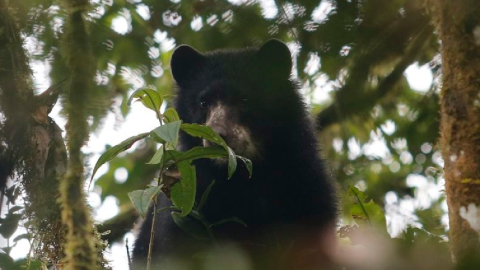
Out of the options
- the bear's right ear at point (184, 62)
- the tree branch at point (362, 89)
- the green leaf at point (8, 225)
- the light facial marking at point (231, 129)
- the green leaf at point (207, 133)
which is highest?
the bear's right ear at point (184, 62)

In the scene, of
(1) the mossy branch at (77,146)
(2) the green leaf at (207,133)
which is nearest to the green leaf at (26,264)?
(1) the mossy branch at (77,146)

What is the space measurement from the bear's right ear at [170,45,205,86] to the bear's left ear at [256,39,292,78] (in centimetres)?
49

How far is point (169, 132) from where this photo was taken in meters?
2.39

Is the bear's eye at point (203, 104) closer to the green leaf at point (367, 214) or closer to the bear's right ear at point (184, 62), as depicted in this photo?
the bear's right ear at point (184, 62)

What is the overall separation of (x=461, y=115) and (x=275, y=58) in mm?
2472

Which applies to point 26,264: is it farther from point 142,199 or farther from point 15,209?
point 142,199

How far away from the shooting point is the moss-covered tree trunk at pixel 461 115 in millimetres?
2672

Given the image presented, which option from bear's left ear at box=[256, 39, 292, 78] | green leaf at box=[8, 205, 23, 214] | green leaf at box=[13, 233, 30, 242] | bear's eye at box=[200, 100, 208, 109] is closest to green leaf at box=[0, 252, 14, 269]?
green leaf at box=[13, 233, 30, 242]

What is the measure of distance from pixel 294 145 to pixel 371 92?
0.79 meters

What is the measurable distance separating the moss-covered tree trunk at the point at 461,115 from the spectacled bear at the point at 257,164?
1.29 m

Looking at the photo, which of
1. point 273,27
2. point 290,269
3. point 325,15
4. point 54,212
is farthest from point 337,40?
point 54,212

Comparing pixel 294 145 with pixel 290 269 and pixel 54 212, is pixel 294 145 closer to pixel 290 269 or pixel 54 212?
pixel 290 269

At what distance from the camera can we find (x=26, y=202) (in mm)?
3584

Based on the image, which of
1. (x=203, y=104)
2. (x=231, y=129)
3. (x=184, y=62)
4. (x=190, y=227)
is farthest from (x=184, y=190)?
(x=184, y=62)
